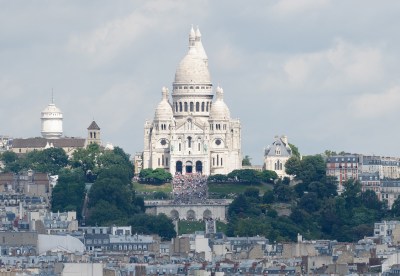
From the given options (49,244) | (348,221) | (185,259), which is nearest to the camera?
(185,259)

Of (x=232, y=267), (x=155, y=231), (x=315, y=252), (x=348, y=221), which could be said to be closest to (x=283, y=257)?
(x=315, y=252)

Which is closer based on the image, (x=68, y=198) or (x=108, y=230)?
(x=108, y=230)

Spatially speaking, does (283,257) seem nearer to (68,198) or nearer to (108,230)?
(108,230)

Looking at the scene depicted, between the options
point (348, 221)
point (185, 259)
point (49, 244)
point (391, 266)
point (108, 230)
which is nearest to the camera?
point (391, 266)

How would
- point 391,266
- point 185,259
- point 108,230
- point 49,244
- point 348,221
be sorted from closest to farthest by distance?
point 391,266
point 185,259
point 49,244
point 108,230
point 348,221

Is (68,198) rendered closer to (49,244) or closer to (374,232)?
(374,232)

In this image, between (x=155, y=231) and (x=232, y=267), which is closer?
(x=232, y=267)

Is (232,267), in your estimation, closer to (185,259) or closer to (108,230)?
(185,259)

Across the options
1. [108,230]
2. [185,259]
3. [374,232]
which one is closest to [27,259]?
[185,259]
